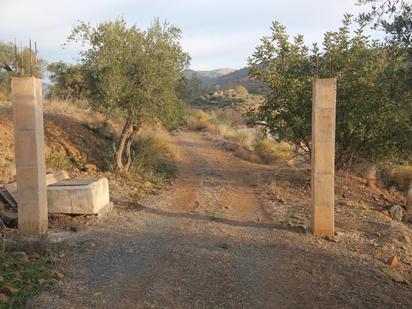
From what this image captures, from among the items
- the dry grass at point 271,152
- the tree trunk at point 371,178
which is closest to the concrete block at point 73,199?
the tree trunk at point 371,178

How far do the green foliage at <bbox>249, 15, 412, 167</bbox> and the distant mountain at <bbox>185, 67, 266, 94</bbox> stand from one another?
Result: 964 millimetres

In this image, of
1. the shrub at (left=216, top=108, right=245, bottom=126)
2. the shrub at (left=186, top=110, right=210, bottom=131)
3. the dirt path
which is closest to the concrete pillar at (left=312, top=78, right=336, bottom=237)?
→ the dirt path

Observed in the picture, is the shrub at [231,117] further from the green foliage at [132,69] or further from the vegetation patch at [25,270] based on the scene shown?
the vegetation patch at [25,270]

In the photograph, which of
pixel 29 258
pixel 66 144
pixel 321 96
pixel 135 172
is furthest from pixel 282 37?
pixel 29 258

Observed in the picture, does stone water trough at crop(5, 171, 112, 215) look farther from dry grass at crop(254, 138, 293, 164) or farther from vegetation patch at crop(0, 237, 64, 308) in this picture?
dry grass at crop(254, 138, 293, 164)

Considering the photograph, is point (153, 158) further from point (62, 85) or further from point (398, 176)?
point (62, 85)

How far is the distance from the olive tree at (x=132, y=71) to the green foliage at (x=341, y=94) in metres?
2.94

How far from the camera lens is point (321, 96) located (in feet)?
26.9

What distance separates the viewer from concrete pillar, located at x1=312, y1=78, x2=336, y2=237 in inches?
322

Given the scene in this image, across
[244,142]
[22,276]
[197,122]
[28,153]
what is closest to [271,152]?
[244,142]

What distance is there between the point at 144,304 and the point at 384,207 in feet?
28.9

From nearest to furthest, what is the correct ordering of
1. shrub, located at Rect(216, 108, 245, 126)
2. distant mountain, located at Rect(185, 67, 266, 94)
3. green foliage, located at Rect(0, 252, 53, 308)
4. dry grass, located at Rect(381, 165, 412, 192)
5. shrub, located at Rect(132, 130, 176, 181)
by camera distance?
1. green foliage, located at Rect(0, 252, 53, 308)
2. shrub, located at Rect(132, 130, 176, 181)
3. dry grass, located at Rect(381, 165, 412, 192)
4. distant mountain, located at Rect(185, 67, 266, 94)
5. shrub, located at Rect(216, 108, 245, 126)

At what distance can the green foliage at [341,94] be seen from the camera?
11.4 meters

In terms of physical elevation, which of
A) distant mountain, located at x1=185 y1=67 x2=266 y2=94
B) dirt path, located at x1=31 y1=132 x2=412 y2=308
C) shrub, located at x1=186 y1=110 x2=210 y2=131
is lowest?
dirt path, located at x1=31 y1=132 x2=412 y2=308
